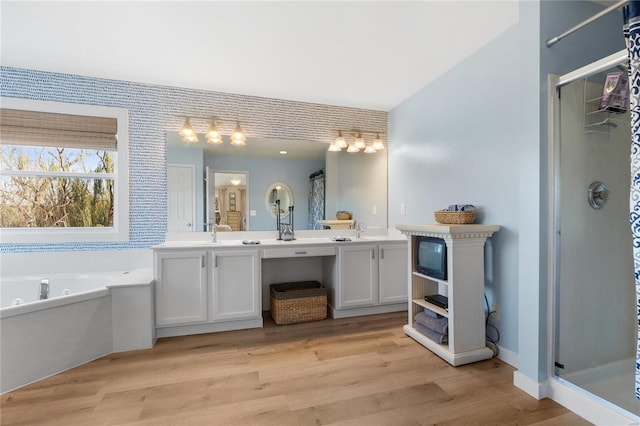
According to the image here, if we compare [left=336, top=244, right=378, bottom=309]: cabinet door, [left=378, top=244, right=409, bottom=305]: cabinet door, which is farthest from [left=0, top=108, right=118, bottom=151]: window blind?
[left=378, top=244, right=409, bottom=305]: cabinet door

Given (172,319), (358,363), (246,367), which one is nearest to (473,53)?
(358,363)

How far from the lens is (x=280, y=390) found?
179cm

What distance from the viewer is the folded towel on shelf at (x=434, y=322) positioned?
7.30 ft

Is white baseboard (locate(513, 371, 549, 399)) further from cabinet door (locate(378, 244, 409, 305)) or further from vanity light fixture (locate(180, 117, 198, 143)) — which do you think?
vanity light fixture (locate(180, 117, 198, 143))

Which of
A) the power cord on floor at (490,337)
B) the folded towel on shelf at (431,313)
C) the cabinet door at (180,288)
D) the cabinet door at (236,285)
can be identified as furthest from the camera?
the cabinet door at (236,285)

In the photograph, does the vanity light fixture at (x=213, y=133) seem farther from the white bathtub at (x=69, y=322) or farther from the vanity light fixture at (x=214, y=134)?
the white bathtub at (x=69, y=322)

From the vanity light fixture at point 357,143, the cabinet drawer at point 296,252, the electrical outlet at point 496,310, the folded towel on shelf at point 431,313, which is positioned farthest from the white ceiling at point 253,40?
the folded towel on shelf at point 431,313

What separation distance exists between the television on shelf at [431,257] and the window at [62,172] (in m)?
2.87

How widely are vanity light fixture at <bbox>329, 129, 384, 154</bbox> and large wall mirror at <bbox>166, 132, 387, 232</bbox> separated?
0.24 feet

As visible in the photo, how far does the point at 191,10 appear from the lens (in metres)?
1.89

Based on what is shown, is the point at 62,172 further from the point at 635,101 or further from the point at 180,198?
the point at 635,101

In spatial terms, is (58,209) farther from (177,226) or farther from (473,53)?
(473,53)

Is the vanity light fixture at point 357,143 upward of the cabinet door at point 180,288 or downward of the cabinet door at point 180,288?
upward

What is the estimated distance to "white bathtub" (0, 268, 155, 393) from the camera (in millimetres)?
1835
